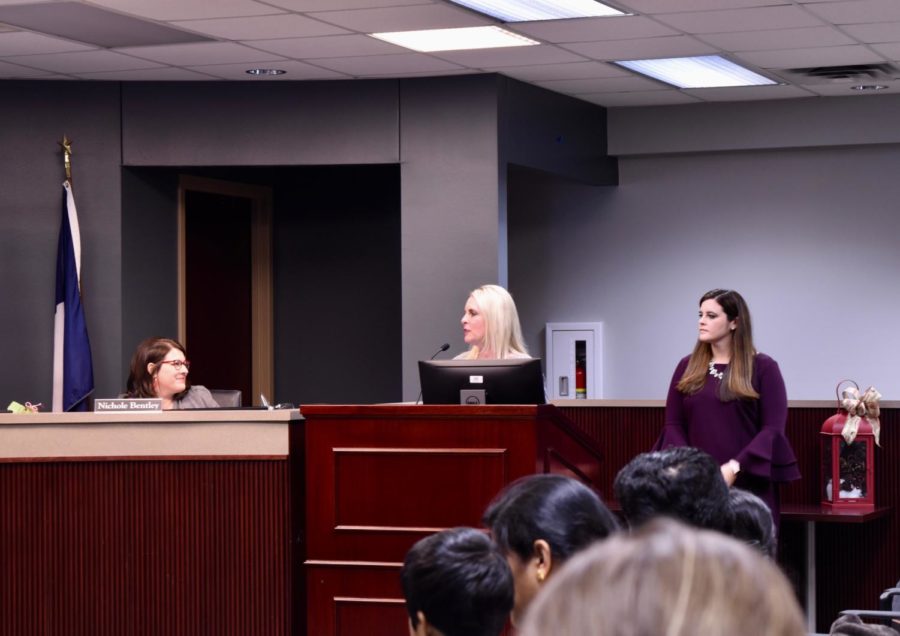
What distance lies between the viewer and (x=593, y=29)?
264 inches

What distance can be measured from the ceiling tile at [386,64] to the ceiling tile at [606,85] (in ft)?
3.00

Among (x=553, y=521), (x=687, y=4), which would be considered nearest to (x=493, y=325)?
(x=687, y=4)

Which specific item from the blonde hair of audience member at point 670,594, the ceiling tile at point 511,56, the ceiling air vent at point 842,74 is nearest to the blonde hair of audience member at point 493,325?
the ceiling tile at point 511,56

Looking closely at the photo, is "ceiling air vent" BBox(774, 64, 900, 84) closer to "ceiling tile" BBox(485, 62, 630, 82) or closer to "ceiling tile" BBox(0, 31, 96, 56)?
"ceiling tile" BBox(485, 62, 630, 82)

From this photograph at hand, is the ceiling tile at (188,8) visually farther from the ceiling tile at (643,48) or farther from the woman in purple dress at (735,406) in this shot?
the woman in purple dress at (735,406)

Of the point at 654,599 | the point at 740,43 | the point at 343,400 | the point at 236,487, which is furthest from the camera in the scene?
the point at 343,400

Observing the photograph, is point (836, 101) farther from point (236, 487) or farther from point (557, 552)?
point (557, 552)

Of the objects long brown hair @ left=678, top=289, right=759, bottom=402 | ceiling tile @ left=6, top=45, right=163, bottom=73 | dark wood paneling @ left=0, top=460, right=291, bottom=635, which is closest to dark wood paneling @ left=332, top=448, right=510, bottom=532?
dark wood paneling @ left=0, top=460, right=291, bottom=635

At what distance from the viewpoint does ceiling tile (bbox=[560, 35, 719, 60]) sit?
703 cm

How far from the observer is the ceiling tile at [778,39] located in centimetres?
682

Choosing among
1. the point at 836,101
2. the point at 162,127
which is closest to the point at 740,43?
the point at 836,101

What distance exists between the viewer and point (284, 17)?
6309 millimetres

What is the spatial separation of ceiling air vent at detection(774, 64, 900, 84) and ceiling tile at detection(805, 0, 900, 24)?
1274mm

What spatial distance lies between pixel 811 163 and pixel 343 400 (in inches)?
148
